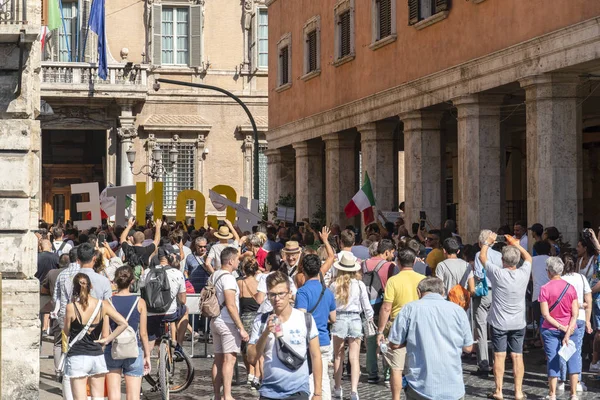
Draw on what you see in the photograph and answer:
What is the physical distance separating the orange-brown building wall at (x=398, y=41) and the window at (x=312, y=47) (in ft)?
0.72

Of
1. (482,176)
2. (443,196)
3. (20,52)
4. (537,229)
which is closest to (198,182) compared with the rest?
(443,196)

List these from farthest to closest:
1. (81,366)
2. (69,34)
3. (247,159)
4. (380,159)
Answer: (247,159) → (69,34) → (380,159) → (81,366)

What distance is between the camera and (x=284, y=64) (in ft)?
117

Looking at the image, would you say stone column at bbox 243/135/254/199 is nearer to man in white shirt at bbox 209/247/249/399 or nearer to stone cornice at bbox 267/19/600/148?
stone cornice at bbox 267/19/600/148

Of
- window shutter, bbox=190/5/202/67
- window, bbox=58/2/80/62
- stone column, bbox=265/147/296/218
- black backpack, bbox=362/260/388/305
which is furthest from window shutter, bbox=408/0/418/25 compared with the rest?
window, bbox=58/2/80/62

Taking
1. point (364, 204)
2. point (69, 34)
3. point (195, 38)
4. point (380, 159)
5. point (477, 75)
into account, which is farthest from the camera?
point (195, 38)

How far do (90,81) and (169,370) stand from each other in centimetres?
2881

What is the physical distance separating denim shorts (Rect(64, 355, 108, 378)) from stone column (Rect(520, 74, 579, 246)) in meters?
9.91

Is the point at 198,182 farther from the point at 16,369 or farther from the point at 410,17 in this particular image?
the point at 16,369

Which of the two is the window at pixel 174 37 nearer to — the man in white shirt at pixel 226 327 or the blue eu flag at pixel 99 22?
the blue eu flag at pixel 99 22

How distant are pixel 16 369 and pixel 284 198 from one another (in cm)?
2300

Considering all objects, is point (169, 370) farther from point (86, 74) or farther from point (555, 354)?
point (86, 74)

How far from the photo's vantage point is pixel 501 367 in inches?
519

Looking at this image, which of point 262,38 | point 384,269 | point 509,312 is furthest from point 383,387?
point 262,38
